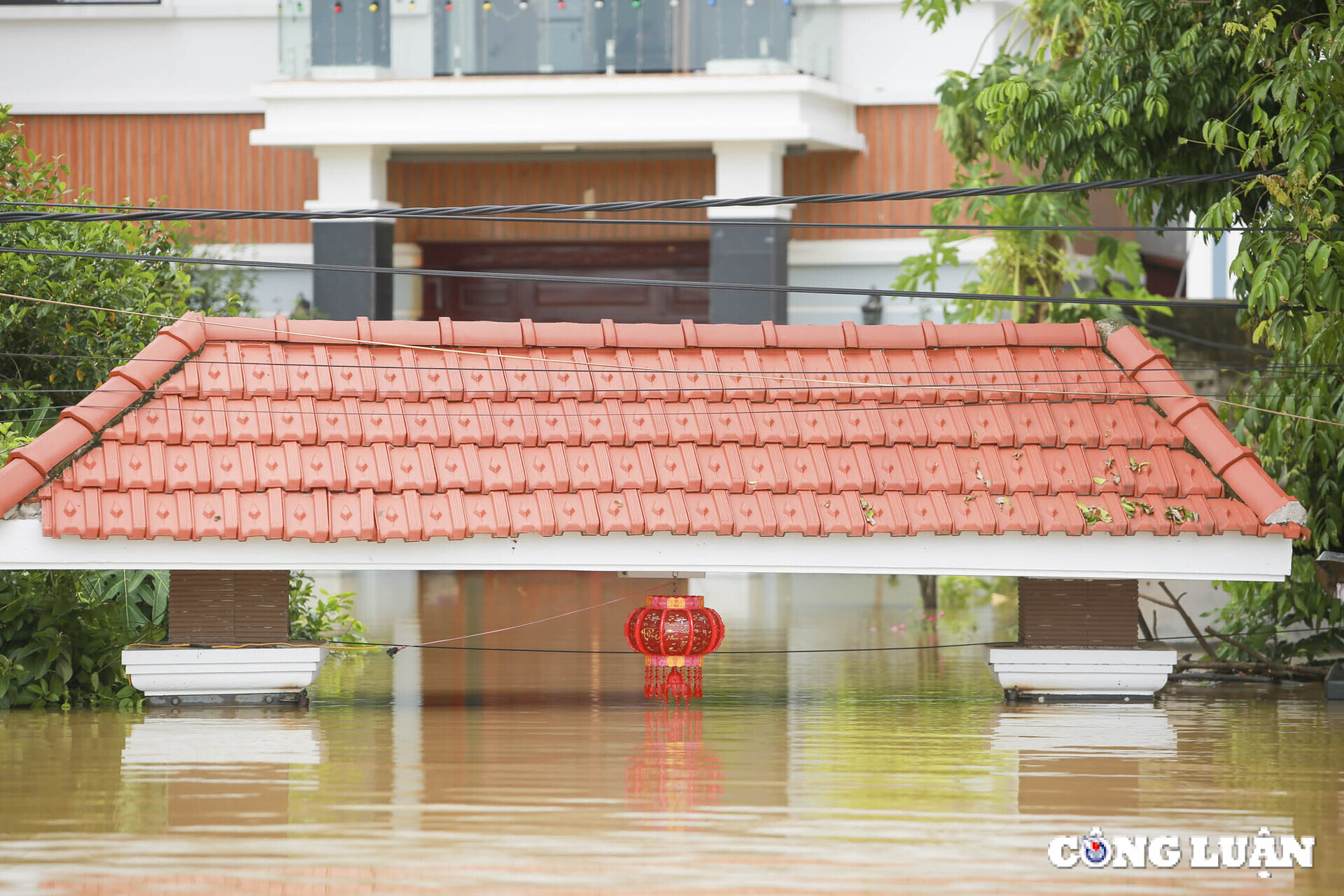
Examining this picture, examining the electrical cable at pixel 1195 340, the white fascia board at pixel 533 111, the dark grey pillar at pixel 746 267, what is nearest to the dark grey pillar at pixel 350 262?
the white fascia board at pixel 533 111

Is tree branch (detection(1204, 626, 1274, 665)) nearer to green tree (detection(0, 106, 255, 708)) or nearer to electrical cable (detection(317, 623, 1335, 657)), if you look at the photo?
electrical cable (detection(317, 623, 1335, 657))

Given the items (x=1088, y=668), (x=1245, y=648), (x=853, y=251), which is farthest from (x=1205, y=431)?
(x=853, y=251)

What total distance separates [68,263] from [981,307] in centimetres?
853

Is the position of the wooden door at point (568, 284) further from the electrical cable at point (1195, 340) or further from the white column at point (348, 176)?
the electrical cable at point (1195, 340)

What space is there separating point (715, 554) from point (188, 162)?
13.6 meters

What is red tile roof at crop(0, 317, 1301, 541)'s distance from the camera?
33.9 feet

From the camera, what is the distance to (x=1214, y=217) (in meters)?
10.9

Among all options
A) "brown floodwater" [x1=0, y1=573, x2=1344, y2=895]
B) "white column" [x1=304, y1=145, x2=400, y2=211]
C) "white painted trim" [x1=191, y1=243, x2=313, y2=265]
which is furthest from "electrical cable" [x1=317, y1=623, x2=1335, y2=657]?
"white painted trim" [x1=191, y1=243, x2=313, y2=265]

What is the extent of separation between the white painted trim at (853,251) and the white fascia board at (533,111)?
155 centimetres

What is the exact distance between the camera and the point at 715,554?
34.2 feet

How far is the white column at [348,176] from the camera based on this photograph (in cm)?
2038

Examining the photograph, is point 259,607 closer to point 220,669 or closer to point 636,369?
point 220,669

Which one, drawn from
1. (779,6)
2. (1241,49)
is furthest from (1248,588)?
(779,6)

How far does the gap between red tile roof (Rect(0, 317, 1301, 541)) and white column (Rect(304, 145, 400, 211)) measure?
927cm
